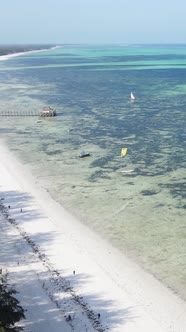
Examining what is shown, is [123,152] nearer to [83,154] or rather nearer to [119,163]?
[119,163]

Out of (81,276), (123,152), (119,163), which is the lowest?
(81,276)

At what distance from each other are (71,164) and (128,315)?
2816cm

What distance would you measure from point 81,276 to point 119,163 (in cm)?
2382

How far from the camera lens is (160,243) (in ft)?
102

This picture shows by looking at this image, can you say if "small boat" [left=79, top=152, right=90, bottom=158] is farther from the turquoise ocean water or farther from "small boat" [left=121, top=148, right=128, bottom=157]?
"small boat" [left=121, top=148, right=128, bottom=157]

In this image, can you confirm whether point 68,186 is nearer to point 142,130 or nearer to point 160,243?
point 160,243

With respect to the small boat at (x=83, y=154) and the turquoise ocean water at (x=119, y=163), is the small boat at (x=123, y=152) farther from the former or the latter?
the small boat at (x=83, y=154)

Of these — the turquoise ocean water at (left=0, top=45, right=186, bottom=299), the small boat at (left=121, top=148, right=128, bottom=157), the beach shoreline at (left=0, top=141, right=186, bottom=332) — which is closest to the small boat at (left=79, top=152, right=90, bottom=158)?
the turquoise ocean water at (left=0, top=45, right=186, bottom=299)

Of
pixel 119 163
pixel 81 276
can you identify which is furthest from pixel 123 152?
pixel 81 276

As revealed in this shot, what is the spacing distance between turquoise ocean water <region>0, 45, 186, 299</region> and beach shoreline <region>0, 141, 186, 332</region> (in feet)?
4.95

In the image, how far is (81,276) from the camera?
2684 centimetres

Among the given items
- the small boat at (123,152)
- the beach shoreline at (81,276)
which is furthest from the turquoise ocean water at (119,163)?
the beach shoreline at (81,276)

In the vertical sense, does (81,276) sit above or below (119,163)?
below

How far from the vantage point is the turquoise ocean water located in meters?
32.0
